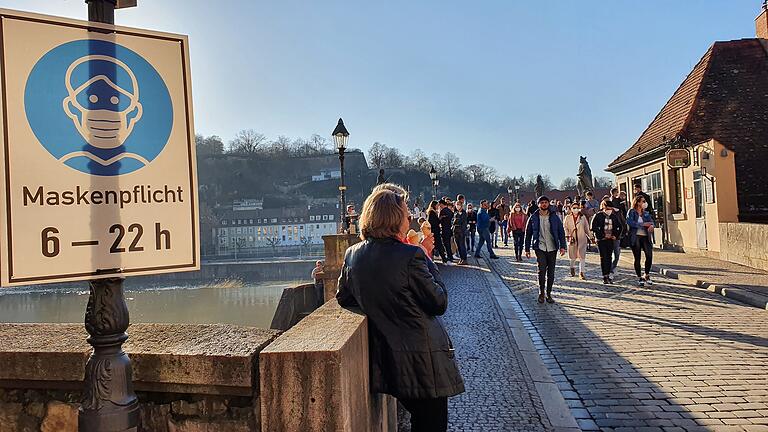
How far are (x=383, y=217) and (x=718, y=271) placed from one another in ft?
43.0

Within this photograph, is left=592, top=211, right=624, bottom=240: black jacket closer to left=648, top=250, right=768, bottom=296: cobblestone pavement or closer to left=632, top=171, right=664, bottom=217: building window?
left=648, top=250, right=768, bottom=296: cobblestone pavement

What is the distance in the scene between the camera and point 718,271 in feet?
44.1

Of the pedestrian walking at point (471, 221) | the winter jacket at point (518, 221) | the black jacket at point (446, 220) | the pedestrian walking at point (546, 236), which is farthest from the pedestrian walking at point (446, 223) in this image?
the pedestrian walking at point (546, 236)

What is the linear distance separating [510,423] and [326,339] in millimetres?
2578

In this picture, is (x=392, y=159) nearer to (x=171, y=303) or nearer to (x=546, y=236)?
(x=171, y=303)

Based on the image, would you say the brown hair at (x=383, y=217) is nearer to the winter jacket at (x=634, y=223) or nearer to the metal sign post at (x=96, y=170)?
the metal sign post at (x=96, y=170)

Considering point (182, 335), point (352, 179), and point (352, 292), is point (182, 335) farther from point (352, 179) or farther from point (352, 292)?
point (352, 179)

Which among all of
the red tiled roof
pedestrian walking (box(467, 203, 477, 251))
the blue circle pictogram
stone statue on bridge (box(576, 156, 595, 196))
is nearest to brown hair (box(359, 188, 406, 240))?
the blue circle pictogram

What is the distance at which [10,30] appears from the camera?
1974 millimetres

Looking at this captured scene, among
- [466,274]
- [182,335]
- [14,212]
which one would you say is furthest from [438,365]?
[466,274]

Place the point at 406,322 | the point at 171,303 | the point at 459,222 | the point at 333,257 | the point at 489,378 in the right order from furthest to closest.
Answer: the point at 171,303 → the point at 459,222 → the point at 333,257 → the point at 489,378 → the point at 406,322

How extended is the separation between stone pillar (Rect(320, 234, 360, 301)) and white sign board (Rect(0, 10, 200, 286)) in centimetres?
894

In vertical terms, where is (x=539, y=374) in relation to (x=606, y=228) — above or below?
below

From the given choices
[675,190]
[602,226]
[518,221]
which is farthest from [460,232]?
[675,190]
